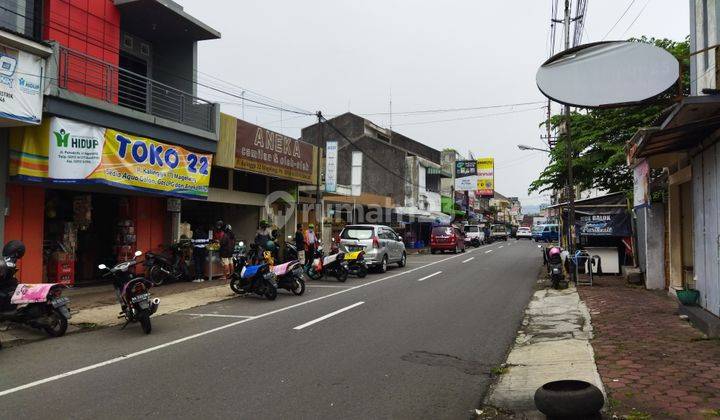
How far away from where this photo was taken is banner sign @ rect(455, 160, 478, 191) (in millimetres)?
62312

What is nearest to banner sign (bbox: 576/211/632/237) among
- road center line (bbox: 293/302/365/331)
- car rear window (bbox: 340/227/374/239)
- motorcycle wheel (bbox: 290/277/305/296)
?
car rear window (bbox: 340/227/374/239)

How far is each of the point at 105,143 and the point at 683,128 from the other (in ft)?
38.4

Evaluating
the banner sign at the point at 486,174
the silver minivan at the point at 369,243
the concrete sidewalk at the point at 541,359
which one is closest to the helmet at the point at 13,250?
the concrete sidewalk at the point at 541,359

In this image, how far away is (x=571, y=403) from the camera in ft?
14.7

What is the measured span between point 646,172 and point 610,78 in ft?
24.3

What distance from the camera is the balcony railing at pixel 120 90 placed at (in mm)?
Result: 12673

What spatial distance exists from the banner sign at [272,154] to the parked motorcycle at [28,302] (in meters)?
9.86

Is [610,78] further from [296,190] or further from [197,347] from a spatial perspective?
[296,190]

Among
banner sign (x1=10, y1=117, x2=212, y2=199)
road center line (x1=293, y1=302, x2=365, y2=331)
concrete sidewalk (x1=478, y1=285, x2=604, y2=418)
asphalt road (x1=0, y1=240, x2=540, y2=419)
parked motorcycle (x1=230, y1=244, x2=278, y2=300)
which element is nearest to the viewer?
asphalt road (x1=0, y1=240, x2=540, y2=419)

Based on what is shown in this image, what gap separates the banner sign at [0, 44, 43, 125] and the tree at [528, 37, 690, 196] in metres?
15.1

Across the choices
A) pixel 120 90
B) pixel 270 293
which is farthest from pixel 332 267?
pixel 120 90

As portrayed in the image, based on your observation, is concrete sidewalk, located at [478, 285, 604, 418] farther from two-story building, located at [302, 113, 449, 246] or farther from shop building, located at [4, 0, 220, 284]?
two-story building, located at [302, 113, 449, 246]

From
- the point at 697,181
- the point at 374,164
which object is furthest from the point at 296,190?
the point at 374,164

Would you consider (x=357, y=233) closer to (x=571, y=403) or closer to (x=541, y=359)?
(x=541, y=359)
